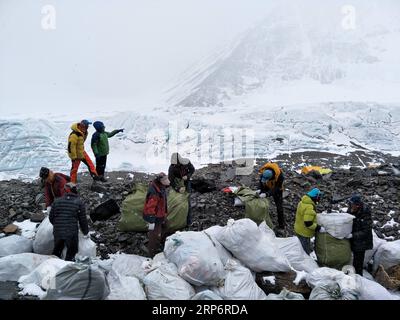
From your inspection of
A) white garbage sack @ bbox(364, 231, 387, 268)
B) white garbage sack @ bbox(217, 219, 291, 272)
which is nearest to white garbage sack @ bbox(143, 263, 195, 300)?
white garbage sack @ bbox(217, 219, 291, 272)

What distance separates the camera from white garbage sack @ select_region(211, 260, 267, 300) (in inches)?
151

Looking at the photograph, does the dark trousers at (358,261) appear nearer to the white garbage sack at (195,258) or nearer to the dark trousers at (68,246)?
the white garbage sack at (195,258)

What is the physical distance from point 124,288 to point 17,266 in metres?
1.17

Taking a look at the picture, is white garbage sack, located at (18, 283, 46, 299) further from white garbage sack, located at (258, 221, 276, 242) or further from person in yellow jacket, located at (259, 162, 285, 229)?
person in yellow jacket, located at (259, 162, 285, 229)

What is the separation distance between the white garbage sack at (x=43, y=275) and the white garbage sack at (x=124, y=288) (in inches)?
17.4

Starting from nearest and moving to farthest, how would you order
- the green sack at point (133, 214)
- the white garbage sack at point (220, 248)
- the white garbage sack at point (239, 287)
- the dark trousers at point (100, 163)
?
1. the white garbage sack at point (239, 287)
2. the white garbage sack at point (220, 248)
3. the green sack at point (133, 214)
4. the dark trousers at point (100, 163)

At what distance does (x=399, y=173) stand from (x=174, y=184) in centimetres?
490

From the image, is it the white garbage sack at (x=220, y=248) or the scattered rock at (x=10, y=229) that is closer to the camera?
the white garbage sack at (x=220, y=248)

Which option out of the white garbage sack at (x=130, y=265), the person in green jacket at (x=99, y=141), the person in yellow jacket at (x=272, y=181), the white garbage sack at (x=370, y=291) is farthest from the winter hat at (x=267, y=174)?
the person in green jacket at (x=99, y=141)

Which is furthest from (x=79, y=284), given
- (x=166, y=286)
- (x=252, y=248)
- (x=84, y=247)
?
(x=252, y=248)

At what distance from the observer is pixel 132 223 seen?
5.09 meters

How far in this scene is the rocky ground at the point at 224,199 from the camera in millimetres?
5445

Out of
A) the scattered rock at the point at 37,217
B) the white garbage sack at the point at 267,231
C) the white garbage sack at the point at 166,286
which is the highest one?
the white garbage sack at the point at 267,231
